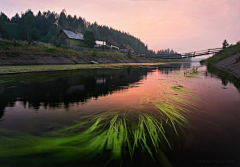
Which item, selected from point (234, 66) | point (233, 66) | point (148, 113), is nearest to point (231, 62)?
point (233, 66)

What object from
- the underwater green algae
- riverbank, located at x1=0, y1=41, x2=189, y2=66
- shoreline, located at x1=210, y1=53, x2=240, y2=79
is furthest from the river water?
riverbank, located at x1=0, y1=41, x2=189, y2=66

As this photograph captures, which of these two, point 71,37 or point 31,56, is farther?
point 71,37

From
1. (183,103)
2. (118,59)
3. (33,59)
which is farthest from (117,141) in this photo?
(118,59)

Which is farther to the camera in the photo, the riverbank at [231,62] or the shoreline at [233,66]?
the riverbank at [231,62]

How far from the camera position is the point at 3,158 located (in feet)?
7.54

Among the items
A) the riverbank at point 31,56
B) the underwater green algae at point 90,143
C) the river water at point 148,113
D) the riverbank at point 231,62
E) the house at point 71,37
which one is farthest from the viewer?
the house at point 71,37

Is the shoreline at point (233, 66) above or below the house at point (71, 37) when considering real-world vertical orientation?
below

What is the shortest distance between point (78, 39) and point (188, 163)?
73.3m

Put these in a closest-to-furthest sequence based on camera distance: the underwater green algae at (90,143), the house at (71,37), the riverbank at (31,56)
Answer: the underwater green algae at (90,143)
the riverbank at (31,56)
the house at (71,37)

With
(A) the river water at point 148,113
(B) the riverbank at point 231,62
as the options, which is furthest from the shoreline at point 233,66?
(A) the river water at point 148,113

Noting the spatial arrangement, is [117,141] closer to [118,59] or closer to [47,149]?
[47,149]

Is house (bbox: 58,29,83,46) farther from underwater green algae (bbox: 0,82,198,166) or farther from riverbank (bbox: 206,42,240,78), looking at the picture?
underwater green algae (bbox: 0,82,198,166)

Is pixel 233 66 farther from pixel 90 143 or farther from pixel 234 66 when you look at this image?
pixel 90 143

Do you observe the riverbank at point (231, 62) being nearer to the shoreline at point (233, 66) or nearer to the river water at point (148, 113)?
the shoreline at point (233, 66)
